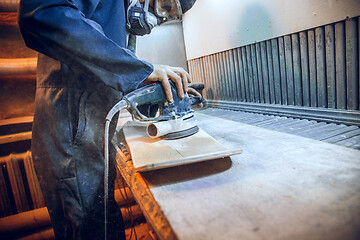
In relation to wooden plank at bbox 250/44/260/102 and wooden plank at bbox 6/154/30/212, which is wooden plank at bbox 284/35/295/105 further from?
wooden plank at bbox 6/154/30/212

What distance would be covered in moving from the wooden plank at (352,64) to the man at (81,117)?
90 centimetres

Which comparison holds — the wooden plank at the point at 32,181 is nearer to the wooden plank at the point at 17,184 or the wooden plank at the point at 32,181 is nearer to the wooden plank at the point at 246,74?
the wooden plank at the point at 17,184

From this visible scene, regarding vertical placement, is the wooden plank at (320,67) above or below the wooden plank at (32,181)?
above

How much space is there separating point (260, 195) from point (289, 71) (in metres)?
1.28

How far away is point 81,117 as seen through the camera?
1.04 meters

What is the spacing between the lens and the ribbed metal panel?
47.9 inches

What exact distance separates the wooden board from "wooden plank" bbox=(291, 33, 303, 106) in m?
0.85

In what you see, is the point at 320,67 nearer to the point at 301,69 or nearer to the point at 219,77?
the point at 301,69

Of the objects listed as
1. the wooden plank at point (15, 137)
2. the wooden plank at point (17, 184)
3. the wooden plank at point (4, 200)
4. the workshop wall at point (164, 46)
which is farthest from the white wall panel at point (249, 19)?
the wooden plank at point (4, 200)

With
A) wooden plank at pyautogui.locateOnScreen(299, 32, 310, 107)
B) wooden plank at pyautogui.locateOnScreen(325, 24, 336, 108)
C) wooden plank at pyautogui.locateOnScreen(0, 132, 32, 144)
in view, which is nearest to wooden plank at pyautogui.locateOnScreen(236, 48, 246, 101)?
wooden plank at pyautogui.locateOnScreen(299, 32, 310, 107)

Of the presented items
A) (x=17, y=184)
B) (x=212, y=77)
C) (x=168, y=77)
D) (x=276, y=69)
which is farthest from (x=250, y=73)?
(x=17, y=184)

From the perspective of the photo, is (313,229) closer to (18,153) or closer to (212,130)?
(212,130)

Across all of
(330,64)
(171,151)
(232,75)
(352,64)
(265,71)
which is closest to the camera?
(171,151)

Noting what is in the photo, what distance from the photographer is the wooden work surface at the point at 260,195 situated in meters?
0.44
